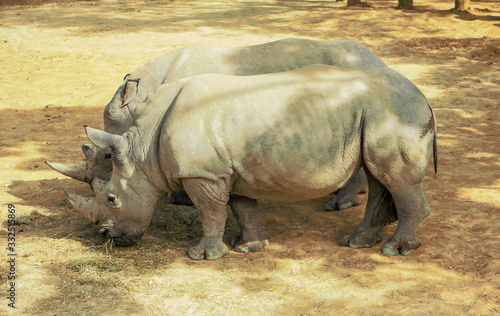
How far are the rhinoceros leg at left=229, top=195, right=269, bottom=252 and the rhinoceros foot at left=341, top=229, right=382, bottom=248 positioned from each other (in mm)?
853

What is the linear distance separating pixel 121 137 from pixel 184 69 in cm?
154

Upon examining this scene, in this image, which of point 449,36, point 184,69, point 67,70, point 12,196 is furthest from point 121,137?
point 449,36

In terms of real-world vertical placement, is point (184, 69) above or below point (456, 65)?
above

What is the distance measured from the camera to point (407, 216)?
5832mm

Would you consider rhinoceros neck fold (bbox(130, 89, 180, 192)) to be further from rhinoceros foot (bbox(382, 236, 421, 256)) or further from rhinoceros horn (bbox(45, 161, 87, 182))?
rhinoceros foot (bbox(382, 236, 421, 256))

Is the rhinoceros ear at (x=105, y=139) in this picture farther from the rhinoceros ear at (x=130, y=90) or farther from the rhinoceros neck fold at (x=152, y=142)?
the rhinoceros ear at (x=130, y=90)

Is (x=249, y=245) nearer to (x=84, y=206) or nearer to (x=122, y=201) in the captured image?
(x=122, y=201)

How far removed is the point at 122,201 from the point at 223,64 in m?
2.13

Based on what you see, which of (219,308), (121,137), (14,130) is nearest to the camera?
(219,308)

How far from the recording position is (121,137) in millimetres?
5820

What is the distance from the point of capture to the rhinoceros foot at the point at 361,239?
611cm

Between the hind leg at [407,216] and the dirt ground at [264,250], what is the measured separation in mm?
122

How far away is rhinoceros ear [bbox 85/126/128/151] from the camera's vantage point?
5555mm

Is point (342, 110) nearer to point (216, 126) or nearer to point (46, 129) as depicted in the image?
point (216, 126)
